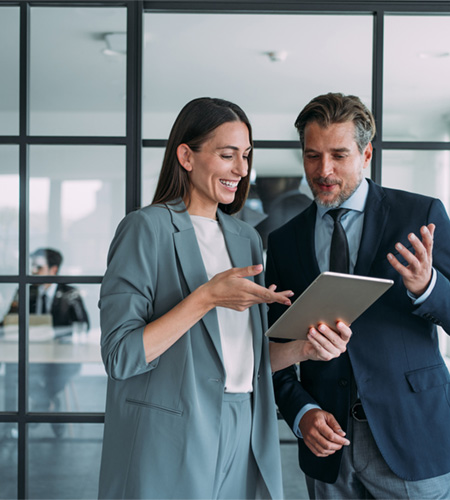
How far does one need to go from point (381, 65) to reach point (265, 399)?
151 centimetres

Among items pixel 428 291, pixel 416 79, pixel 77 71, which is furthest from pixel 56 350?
pixel 416 79

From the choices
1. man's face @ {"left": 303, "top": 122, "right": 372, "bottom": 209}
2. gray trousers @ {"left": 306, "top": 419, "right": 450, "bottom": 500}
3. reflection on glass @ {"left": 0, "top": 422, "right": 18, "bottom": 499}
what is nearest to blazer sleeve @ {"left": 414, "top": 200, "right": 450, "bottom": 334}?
man's face @ {"left": 303, "top": 122, "right": 372, "bottom": 209}

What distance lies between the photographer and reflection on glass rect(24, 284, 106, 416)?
2242 millimetres

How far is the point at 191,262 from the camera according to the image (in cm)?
135

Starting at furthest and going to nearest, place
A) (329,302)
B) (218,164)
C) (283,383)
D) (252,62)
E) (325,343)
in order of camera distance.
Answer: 1. (252,62)
2. (283,383)
3. (218,164)
4. (325,343)
5. (329,302)

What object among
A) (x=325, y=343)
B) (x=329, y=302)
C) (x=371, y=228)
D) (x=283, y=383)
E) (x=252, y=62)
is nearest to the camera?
(x=329, y=302)

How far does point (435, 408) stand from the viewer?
4.84 feet

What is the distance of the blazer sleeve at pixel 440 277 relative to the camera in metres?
1.36

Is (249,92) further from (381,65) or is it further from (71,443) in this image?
(71,443)

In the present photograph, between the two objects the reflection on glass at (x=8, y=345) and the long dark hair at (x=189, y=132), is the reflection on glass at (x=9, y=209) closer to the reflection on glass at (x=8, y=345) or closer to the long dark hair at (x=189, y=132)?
the reflection on glass at (x=8, y=345)

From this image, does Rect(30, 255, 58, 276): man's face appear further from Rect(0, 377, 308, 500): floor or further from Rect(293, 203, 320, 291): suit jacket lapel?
Rect(293, 203, 320, 291): suit jacket lapel

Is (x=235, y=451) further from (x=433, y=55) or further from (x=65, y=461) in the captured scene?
(x=433, y=55)

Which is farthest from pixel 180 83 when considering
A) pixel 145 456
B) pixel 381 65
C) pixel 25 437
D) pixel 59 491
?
pixel 59 491

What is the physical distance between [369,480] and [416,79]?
5.33ft
